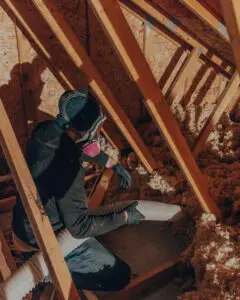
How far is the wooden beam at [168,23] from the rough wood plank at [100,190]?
50.0 inches

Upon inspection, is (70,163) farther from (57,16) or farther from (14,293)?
(57,16)

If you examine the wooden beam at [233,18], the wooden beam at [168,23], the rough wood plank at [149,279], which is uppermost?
the wooden beam at [168,23]

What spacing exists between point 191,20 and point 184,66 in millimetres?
1067

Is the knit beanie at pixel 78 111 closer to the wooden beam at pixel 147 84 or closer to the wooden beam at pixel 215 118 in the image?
the wooden beam at pixel 147 84

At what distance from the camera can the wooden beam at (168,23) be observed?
3234 mm

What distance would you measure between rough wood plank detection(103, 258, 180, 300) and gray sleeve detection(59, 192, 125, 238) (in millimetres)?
505

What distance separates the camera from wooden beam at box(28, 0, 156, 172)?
2885mm

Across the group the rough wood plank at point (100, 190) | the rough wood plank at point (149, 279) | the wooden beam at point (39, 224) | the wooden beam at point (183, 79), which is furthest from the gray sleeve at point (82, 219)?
the wooden beam at point (183, 79)

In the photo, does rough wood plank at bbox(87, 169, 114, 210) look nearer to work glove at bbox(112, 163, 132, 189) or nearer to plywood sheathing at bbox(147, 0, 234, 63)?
A: work glove at bbox(112, 163, 132, 189)

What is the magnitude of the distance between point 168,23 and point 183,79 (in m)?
0.76

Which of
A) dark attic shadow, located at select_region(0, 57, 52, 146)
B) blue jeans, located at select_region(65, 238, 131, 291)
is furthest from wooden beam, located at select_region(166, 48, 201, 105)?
blue jeans, located at select_region(65, 238, 131, 291)

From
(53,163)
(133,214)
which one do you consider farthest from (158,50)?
(53,163)

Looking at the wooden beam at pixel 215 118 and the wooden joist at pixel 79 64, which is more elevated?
the wooden joist at pixel 79 64

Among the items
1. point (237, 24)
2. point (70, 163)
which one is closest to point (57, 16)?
point (70, 163)
